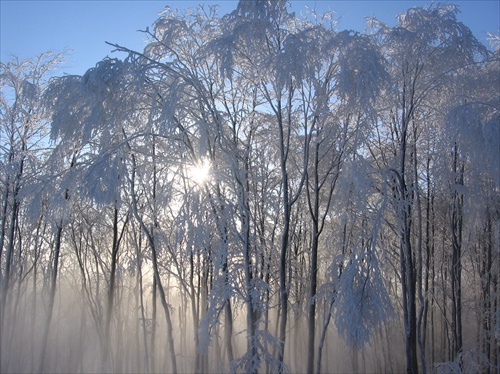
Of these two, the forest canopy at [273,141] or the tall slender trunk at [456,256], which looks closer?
the forest canopy at [273,141]

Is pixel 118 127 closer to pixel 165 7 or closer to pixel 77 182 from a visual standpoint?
pixel 77 182

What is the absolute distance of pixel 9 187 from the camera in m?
13.7

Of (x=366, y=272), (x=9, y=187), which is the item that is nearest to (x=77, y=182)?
(x=366, y=272)

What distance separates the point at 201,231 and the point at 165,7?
5.28 metres

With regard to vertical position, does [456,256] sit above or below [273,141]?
below

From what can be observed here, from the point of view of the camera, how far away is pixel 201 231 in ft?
22.4

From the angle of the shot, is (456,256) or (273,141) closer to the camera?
(273,141)

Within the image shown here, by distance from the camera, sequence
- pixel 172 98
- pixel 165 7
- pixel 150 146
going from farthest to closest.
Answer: pixel 150 146, pixel 165 7, pixel 172 98

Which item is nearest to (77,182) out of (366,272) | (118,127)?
(118,127)

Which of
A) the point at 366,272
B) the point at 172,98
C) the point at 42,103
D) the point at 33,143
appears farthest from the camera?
the point at 33,143

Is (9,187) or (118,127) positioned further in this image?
(9,187)

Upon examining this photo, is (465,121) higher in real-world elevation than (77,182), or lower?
higher

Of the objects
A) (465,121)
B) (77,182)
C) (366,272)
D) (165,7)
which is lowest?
(366,272)

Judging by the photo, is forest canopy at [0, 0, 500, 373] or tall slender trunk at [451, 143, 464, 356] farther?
tall slender trunk at [451, 143, 464, 356]
